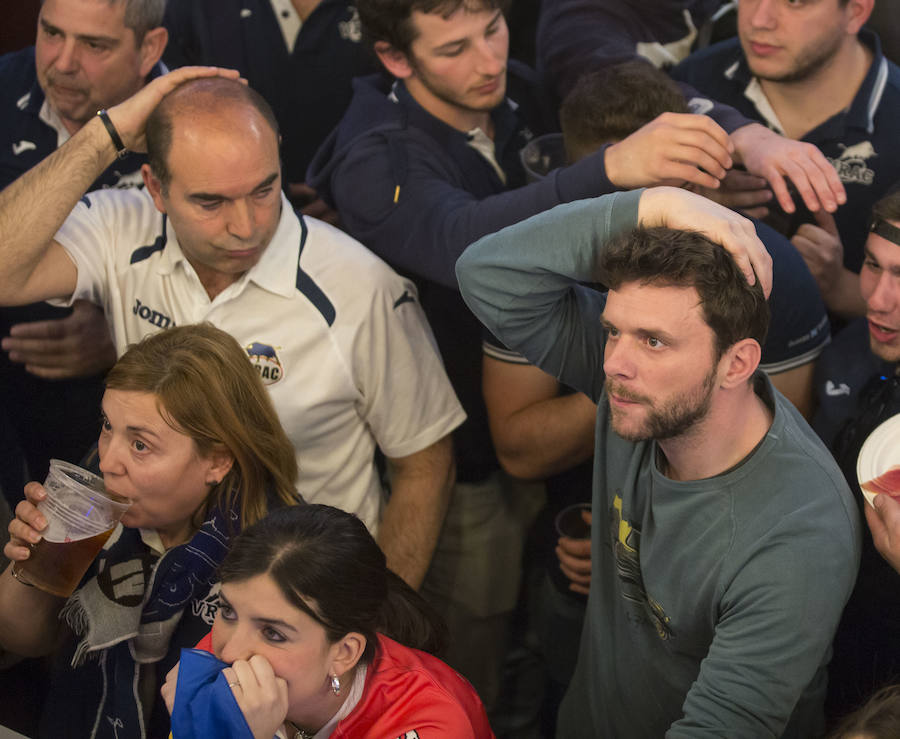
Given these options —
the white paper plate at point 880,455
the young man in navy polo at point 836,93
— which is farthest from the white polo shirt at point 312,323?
the young man in navy polo at point 836,93

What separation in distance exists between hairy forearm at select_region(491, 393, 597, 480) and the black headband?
673 millimetres

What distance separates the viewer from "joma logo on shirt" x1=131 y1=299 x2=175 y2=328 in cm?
220

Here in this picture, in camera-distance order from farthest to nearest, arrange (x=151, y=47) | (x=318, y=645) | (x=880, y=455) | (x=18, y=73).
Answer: (x=18, y=73), (x=151, y=47), (x=880, y=455), (x=318, y=645)

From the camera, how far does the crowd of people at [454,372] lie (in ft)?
5.03

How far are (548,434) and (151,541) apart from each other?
0.86 m

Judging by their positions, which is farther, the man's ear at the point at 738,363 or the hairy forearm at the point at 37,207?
the hairy forearm at the point at 37,207

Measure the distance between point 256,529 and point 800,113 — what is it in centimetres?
181

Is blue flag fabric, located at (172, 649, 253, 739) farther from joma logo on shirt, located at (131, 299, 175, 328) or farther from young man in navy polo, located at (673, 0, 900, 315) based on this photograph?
young man in navy polo, located at (673, 0, 900, 315)

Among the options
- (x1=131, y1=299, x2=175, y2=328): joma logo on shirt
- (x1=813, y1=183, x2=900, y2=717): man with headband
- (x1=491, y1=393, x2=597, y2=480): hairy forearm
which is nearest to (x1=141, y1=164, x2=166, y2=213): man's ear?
(x1=131, y1=299, x2=175, y2=328): joma logo on shirt

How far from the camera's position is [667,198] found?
5.43ft

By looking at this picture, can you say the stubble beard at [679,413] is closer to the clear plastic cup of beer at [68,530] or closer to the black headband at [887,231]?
the black headband at [887,231]

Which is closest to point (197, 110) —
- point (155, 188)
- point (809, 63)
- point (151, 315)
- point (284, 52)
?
point (155, 188)

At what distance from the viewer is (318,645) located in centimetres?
152

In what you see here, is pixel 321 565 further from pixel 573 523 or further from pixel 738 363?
pixel 573 523
